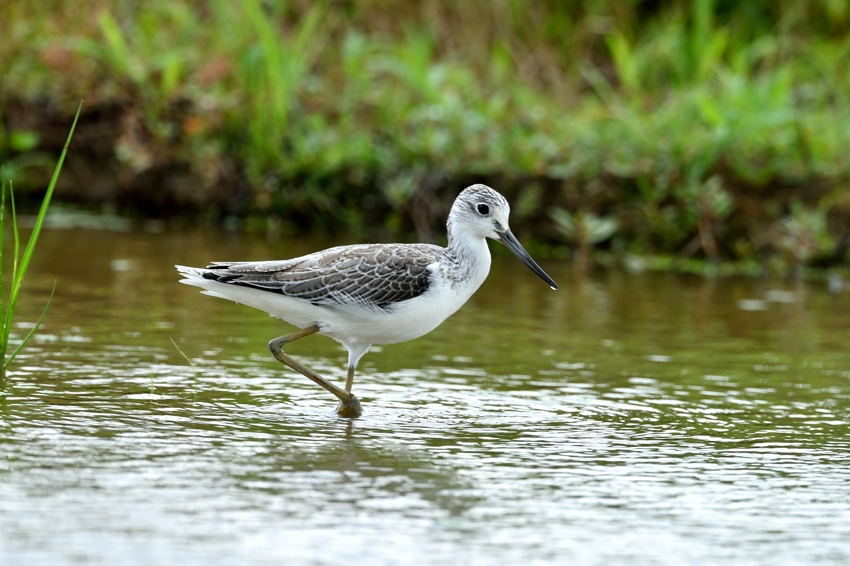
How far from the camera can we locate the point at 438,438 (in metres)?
6.29

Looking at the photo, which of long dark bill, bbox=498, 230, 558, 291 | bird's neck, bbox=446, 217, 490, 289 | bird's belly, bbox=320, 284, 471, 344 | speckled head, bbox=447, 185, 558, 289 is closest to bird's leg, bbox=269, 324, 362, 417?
bird's belly, bbox=320, 284, 471, 344

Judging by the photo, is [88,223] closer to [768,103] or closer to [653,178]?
[653,178]

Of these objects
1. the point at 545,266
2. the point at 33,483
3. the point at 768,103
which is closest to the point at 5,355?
the point at 33,483

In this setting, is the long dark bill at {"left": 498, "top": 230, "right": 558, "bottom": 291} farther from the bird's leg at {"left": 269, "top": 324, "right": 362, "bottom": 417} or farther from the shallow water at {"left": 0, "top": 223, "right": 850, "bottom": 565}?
the bird's leg at {"left": 269, "top": 324, "right": 362, "bottom": 417}

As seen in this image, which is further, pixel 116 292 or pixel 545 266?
pixel 545 266

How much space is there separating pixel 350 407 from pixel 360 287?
672 mm

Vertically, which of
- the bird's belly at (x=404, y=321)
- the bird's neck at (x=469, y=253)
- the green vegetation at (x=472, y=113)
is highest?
the green vegetation at (x=472, y=113)

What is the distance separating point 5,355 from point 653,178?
7347 millimetres

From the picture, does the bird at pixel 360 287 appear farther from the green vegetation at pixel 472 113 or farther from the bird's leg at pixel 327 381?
the green vegetation at pixel 472 113

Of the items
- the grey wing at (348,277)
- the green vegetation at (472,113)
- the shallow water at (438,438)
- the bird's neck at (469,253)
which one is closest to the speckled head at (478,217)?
the bird's neck at (469,253)

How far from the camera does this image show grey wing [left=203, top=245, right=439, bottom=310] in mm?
6906

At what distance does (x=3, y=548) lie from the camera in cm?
439

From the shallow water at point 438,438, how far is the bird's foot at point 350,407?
0.21 feet

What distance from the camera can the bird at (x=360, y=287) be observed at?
6.88 meters
